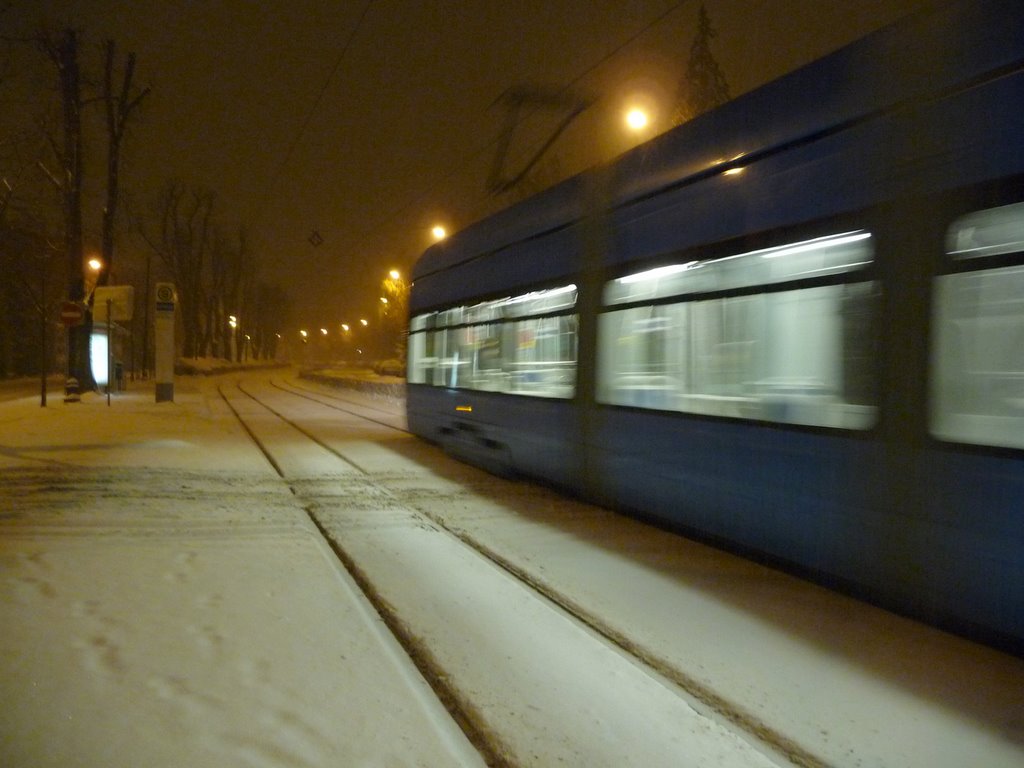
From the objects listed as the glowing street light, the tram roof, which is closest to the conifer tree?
the glowing street light

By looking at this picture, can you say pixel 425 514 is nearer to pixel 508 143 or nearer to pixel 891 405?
A: pixel 891 405

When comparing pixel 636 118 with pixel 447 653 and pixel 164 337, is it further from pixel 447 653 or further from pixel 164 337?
pixel 164 337

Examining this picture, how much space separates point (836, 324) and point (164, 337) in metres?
25.0

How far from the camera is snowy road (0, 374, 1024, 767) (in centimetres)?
356

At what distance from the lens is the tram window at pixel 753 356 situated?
521cm

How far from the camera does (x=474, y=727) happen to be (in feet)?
12.3

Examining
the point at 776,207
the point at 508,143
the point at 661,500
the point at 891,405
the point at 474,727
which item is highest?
the point at 508,143

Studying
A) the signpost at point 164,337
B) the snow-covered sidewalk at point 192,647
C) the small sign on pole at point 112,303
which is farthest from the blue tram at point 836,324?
the small sign on pole at point 112,303

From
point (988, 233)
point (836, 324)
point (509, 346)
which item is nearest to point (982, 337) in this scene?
point (988, 233)

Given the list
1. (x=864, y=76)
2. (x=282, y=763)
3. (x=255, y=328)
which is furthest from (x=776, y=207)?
(x=255, y=328)

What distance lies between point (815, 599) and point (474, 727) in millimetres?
2839

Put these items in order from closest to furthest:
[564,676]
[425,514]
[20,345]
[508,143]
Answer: [564,676]
[425,514]
[508,143]
[20,345]

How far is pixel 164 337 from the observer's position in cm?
2697

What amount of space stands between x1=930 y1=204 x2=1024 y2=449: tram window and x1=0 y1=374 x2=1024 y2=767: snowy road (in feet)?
4.02
